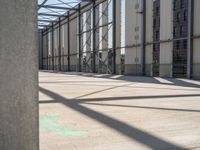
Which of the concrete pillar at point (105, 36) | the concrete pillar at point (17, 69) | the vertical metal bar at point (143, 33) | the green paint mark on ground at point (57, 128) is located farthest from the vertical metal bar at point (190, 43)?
the concrete pillar at point (17, 69)

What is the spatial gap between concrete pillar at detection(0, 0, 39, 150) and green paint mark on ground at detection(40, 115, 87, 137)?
3.05 meters

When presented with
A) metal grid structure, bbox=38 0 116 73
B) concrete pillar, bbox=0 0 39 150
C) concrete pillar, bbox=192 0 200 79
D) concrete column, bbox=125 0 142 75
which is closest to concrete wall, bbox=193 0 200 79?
concrete pillar, bbox=192 0 200 79

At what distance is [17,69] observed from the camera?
5.17 ft

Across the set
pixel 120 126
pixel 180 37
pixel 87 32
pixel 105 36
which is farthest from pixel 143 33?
pixel 120 126

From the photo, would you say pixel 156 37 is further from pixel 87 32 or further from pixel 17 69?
pixel 17 69

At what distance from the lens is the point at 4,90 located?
5.16 ft

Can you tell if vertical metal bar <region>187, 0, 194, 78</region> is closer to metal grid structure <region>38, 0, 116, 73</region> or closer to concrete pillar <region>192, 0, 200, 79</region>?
concrete pillar <region>192, 0, 200, 79</region>

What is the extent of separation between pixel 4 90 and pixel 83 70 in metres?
37.0

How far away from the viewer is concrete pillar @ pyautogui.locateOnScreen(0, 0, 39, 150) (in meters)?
1.56

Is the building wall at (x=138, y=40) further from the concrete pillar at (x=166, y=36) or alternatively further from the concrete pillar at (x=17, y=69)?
the concrete pillar at (x=17, y=69)

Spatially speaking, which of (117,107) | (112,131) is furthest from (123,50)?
(112,131)

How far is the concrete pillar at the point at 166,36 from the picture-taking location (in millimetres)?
21625

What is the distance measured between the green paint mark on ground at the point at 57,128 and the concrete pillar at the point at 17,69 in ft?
10.0

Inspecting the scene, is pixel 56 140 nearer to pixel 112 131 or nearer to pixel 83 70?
pixel 112 131
